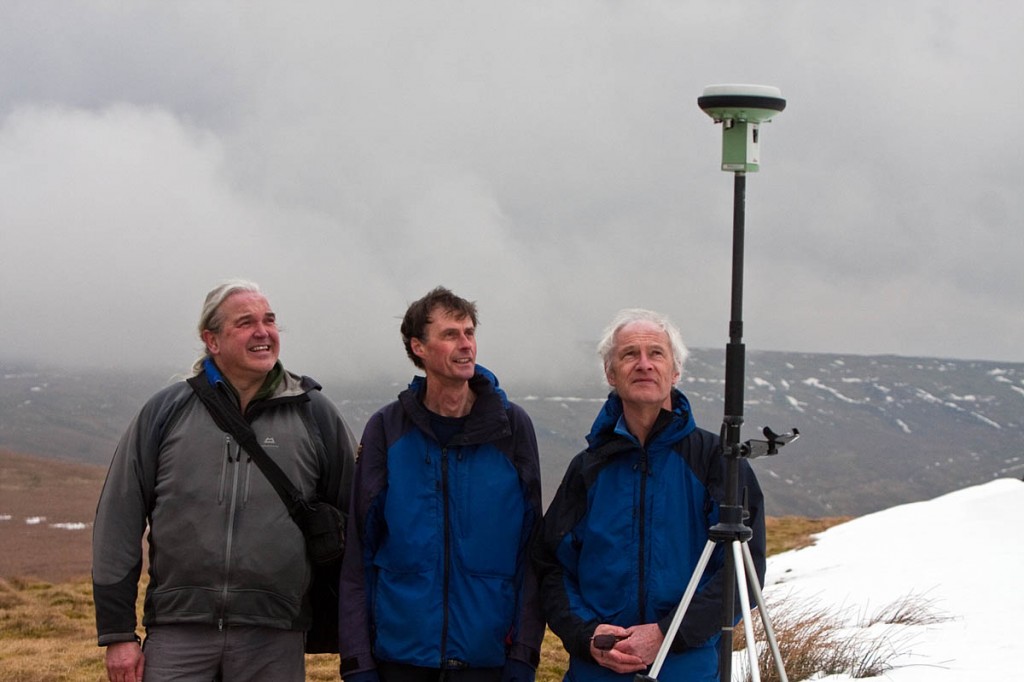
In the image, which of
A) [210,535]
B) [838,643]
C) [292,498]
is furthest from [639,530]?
[838,643]

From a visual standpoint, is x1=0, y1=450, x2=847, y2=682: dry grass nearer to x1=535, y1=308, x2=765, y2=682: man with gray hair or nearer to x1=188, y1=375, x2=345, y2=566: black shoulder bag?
x1=188, y1=375, x2=345, y2=566: black shoulder bag

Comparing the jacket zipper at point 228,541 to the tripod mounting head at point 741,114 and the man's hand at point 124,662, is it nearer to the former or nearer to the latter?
the man's hand at point 124,662

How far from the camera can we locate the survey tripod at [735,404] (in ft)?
12.7

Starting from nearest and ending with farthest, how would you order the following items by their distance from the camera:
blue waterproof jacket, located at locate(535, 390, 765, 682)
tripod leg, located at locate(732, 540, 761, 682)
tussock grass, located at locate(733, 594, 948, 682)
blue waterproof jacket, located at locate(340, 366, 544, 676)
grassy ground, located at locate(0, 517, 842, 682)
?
tripod leg, located at locate(732, 540, 761, 682) < blue waterproof jacket, located at locate(535, 390, 765, 682) < blue waterproof jacket, located at locate(340, 366, 544, 676) < tussock grass, located at locate(733, 594, 948, 682) < grassy ground, located at locate(0, 517, 842, 682)

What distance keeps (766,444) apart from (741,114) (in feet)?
4.17

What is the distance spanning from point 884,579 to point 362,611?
35.7 ft

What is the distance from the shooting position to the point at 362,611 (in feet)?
14.5

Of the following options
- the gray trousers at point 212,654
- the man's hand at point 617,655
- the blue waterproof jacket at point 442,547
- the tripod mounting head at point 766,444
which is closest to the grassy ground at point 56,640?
the gray trousers at point 212,654

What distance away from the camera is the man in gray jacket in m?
4.39

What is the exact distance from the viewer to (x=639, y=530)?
13.9 ft

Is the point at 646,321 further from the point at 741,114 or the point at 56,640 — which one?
the point at 56,640

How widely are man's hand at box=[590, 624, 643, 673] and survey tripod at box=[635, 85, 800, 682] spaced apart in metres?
0.13

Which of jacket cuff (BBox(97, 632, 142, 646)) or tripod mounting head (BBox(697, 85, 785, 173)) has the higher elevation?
tripod mounting head (BBox(697, 85, 785, 173))

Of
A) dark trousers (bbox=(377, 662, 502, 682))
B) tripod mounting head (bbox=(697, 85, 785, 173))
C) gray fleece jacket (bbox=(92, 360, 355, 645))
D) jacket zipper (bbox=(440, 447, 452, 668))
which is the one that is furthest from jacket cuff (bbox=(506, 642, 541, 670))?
tripod mounting head (bbox=(697, 85, 785, 173))
